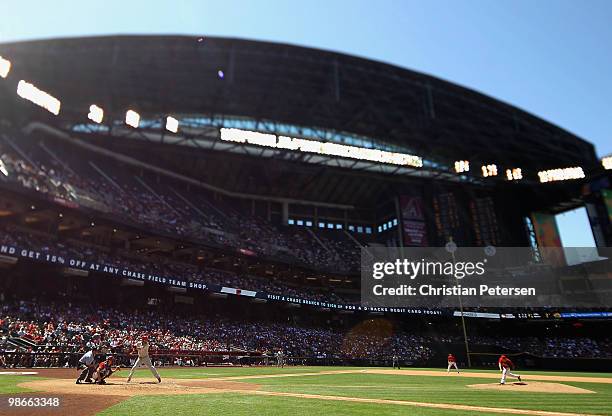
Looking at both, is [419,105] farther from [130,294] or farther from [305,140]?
[130,294]

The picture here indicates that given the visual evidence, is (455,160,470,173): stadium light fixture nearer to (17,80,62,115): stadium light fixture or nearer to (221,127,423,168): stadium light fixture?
(221,127,423,168): stadium light fixture

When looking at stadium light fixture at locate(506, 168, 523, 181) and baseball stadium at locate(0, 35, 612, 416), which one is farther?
stadium light fixture at locate(506, 168, 523, 181)

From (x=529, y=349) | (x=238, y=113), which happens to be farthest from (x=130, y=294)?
(x=529, y=349)

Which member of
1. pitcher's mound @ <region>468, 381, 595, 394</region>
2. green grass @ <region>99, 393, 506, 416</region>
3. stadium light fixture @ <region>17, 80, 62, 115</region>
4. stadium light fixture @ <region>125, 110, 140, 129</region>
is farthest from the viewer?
stadium light fixture @ <region>125, 110, 140, 129</region>

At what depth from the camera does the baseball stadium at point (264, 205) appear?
3111 cm

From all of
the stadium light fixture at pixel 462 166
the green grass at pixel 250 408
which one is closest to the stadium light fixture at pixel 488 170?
the stadium light fixture at pixel 462 166

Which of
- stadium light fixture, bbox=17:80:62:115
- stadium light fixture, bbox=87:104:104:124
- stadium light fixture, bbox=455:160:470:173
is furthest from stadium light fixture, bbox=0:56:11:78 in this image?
stadium light fixture, bbox=455:160:470:173

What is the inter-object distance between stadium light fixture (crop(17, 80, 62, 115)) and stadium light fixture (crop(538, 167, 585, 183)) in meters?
56.4

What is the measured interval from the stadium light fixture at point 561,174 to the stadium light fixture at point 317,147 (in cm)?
1695

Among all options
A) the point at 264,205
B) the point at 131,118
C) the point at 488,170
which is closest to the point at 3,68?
the point at 131,118

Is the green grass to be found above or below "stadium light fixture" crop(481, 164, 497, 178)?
below

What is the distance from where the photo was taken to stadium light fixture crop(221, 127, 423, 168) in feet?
144

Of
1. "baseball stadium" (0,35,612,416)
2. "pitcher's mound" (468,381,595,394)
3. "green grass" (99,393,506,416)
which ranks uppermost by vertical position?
"baseball stadium" (0,35,612,416)

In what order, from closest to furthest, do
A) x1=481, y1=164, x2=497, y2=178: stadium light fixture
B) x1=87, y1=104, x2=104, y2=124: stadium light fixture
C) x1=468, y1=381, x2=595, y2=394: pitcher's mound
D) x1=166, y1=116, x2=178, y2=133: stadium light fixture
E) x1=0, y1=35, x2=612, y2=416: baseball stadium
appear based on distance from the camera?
x1=468, y1=381, x2=595, y2=394: pitcher's mound
x1=0, y1=35, x2=612, y2=416: baseball stadium
x1=87, y1=104, x2=104, y2=124: stadium light fixture
x1=166, y1=116, x2=178, y2=133: stadium light fixture
x1=481, y1=164, x2=497, y2=178: stadium light fixture
